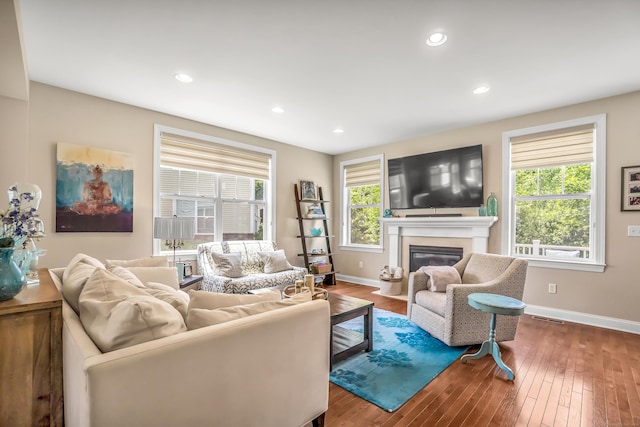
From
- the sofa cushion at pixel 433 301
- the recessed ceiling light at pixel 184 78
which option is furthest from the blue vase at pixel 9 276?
the sofa cushion at pixel 433 301

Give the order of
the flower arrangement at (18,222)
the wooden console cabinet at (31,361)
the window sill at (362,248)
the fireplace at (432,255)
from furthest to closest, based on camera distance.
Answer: the window sill at (362,248) → the fireplace at (432,255) → the flower arrangement at (18,222) → the wooden console cabinet at (31,361)

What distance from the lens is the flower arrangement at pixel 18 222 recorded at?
1.35 metres

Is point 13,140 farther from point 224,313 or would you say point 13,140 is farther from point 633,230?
point 633,230

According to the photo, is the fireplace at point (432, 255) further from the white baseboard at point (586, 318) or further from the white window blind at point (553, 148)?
the white window blind at point (553, 148)

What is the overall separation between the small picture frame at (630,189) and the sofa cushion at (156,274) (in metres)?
4.63

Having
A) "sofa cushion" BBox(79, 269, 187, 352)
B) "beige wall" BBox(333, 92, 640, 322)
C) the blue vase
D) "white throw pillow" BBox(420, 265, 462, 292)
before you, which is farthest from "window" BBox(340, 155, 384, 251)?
the blue vase

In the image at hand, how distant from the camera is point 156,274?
260cm

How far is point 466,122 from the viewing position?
13.7ft

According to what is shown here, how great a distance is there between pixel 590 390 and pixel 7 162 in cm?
501

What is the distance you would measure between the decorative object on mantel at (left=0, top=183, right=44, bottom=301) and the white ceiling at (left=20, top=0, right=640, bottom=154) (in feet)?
4.45

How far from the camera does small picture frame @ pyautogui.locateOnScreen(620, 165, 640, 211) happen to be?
10.4 ft

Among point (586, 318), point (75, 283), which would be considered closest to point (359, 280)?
point (586, 318)

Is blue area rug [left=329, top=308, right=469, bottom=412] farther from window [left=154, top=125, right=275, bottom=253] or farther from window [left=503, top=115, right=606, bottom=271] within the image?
window [left=154, top=125, right=275, bottom=253]

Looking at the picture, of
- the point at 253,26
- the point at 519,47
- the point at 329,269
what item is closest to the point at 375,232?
the point at 329,269
